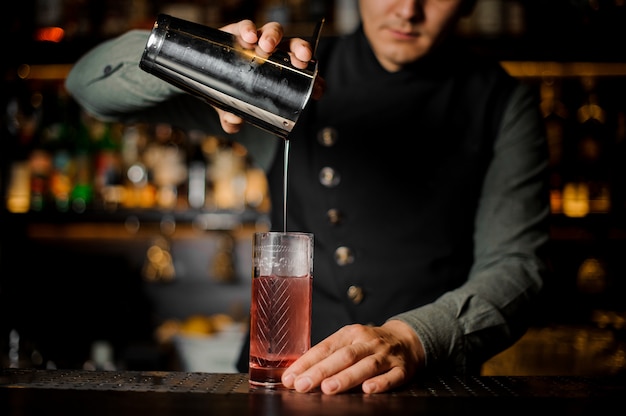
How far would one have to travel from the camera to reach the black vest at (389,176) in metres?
1.61

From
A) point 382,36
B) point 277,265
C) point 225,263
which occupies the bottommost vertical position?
point 225,263

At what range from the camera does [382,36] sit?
A: 1555 mm

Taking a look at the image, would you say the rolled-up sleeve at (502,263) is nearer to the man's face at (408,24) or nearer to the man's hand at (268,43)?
the man's face at (408,24)

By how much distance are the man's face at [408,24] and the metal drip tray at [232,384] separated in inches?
27.7

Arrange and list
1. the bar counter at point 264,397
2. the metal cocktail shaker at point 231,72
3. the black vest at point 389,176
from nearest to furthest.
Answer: the bar counter at point 264,397 < the metal cocktail shaker at point 231,72 < the black vest at point 389,176

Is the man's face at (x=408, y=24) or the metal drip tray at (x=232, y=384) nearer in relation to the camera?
the metal drip tray at (x=232, y=384)

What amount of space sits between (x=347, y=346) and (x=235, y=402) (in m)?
0.18

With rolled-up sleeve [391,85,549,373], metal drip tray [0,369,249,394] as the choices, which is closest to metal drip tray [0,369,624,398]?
metal drip tray [0,369,249,394]

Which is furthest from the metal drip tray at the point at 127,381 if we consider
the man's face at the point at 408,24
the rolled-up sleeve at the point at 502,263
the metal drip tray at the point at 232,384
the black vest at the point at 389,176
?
the man's face at the point at 408,24

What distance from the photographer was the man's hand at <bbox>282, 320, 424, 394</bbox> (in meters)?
0.96

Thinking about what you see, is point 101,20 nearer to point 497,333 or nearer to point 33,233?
point 33,233

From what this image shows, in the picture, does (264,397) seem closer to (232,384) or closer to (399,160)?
(232,384)

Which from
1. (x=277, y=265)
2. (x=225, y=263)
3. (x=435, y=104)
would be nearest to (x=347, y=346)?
(x=277, y=265)

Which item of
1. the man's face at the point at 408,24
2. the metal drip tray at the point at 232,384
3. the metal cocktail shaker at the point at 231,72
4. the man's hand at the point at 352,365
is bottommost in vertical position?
the metal drip tray at the point at 232,384
